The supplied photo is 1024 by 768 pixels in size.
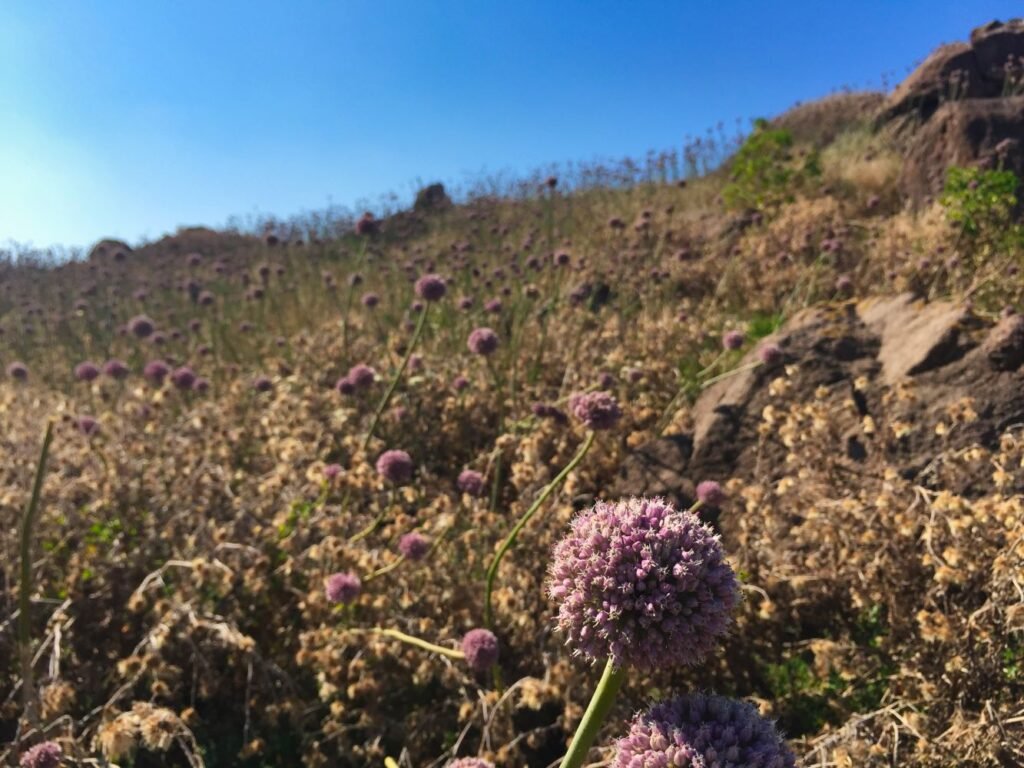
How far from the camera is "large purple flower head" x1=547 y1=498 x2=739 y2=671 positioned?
145cm

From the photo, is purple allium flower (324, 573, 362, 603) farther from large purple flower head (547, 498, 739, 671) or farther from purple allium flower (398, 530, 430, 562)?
large purple flower head (547, 498, 739, 671)

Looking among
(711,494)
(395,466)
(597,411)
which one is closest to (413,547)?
(395,466)

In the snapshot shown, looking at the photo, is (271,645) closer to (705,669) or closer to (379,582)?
(379,582)

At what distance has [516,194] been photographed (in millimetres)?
15844

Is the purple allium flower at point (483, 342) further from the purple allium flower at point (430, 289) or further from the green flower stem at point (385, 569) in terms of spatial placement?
the green flower stem at point (385, 569)

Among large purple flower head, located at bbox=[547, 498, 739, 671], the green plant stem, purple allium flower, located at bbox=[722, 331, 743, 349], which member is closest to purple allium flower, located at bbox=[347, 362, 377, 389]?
the green plant stem

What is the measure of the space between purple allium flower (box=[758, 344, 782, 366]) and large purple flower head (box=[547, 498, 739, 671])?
3363 mm

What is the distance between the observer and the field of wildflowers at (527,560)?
7.43 feet

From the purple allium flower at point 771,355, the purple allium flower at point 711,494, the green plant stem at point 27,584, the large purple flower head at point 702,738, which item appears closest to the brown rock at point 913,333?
the purple allium flower at point 771,355

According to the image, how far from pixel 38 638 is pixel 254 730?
134cm

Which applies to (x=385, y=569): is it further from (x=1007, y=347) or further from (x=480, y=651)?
(x=1007, y=347)

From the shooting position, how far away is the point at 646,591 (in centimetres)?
147

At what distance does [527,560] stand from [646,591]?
236 cm

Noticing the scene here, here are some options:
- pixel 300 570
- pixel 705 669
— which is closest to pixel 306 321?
pixel 300 570
